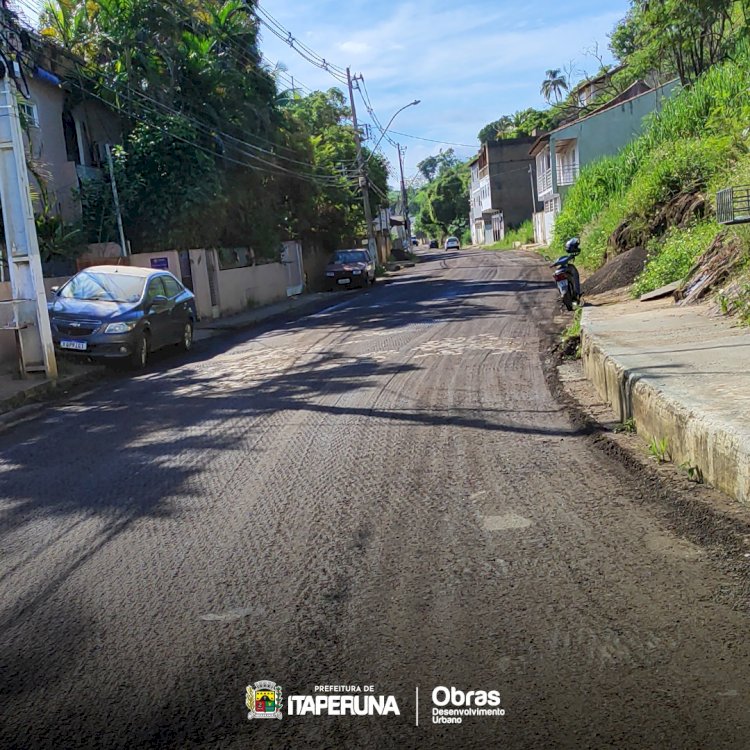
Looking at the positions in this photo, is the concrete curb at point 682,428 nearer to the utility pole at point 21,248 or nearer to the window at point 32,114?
the utility pole at point 21,248

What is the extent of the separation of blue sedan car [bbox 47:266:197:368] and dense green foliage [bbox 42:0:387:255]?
351 inches

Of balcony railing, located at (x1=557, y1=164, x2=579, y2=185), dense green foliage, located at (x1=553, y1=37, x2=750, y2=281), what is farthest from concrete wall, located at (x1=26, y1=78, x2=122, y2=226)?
balcony railing, located at (x1=557, y1=164, x2=579, y2=185)

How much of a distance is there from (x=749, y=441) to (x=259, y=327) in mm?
16815

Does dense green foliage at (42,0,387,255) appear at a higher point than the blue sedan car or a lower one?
higher

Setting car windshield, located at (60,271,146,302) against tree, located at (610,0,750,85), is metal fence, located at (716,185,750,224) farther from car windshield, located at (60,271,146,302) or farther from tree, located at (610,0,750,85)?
tree, located at (610,0,750,85)

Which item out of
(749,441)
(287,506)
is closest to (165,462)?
(287,506)

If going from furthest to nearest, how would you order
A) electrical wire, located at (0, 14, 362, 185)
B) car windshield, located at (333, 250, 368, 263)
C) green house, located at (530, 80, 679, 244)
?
green house, located at (530, 80, 679, 244) < car windshield, located at (333, 250, 368, 263) < electrical wire, located at (0, 14, 362, 185)

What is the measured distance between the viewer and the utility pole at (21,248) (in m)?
12.3

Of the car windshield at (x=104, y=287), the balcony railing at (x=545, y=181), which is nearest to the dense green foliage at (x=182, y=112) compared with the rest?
the car windshield at (x=104, y=287)

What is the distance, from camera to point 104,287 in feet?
49.6

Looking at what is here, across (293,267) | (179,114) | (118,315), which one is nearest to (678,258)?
(118,315)

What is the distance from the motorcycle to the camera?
52.9ft

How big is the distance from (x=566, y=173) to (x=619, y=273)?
35935 millimetres

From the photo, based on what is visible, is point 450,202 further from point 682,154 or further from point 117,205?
point 682,154
